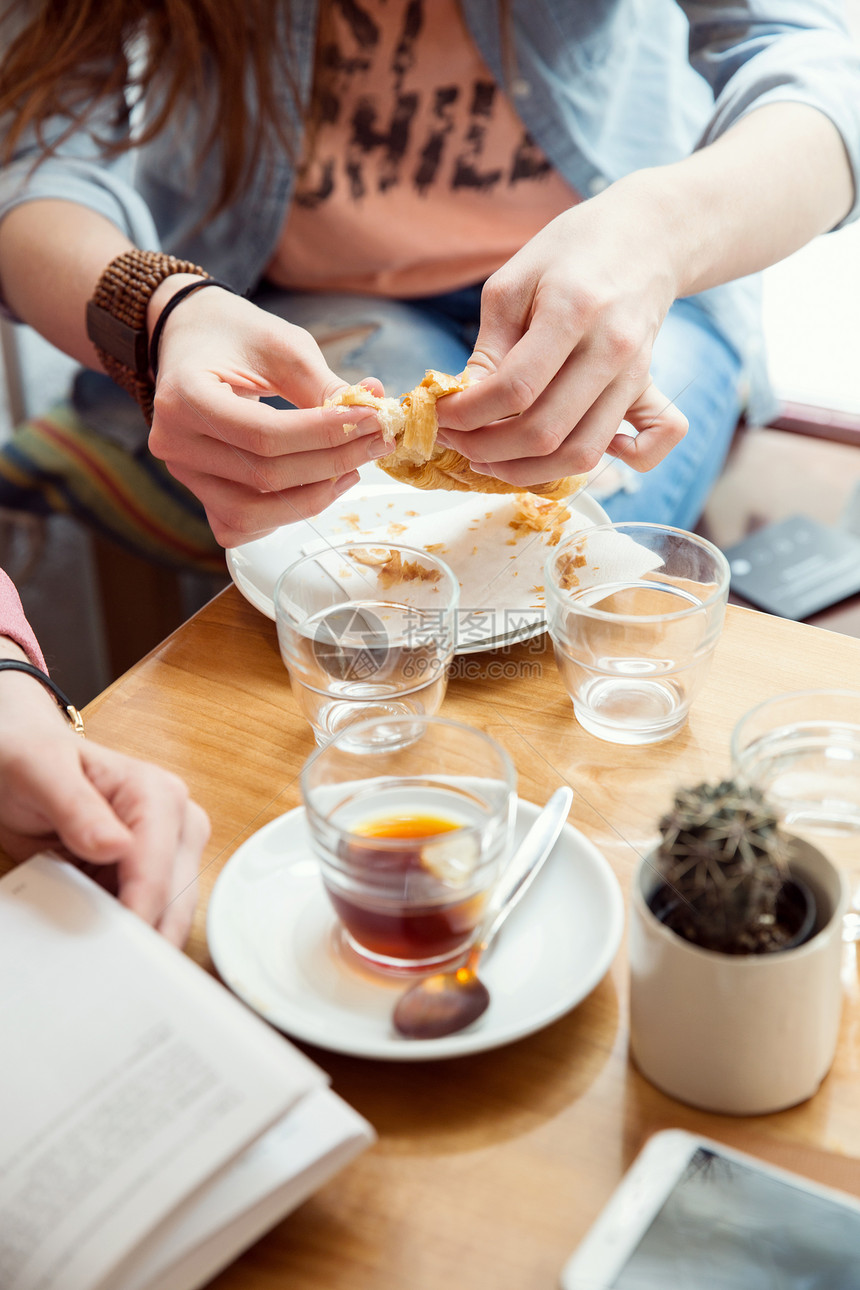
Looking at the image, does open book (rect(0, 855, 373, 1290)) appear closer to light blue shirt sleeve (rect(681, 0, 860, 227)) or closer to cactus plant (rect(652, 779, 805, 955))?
cactus plant (rect(652, 779, 805, 955))

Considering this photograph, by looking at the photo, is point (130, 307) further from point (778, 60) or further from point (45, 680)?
point (778, 60)

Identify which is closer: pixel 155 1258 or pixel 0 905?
pixel 155 1258

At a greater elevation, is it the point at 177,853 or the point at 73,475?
the point at 177,853

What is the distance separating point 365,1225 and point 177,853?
0.19 metres

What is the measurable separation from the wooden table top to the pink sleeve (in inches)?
3.3

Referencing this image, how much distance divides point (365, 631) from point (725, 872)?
14.0 inches

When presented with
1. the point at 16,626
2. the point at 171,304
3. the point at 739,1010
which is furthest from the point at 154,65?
the point at 739,1010

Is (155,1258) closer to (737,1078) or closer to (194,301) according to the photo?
(737,1078)

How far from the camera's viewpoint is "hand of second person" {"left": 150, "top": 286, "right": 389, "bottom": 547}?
683mm

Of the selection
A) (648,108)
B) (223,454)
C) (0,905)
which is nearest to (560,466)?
(223,454)

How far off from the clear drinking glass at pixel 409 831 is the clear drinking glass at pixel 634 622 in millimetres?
157

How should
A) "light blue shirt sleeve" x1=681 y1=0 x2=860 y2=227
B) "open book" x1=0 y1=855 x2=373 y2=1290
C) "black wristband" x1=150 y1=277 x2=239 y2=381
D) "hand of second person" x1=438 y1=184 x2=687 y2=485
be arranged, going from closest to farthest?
"open book" x1=0 y1=855 x2=373 y2=1290 < "hand of second person" x1=438 y1=184 x2=687 y2=485 < "black wristband" x1=150 y1=277 x2=239 y2=381 < "light blue shirt sleeve" x1=681 y1=0 x2=860 y2=227

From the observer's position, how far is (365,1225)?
40cm

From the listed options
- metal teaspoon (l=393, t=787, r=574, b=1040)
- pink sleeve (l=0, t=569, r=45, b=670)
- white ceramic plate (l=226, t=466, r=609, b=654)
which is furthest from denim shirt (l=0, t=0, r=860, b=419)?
metal teaspoon (l=393, t=787, r=574, b=1040)
